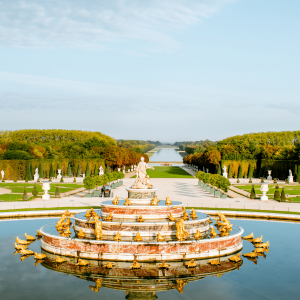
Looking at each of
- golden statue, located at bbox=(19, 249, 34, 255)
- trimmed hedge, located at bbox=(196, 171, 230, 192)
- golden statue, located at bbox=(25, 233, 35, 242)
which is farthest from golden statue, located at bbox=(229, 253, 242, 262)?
trimmed hedge, located at bbox=(196, 171, 230, 192)

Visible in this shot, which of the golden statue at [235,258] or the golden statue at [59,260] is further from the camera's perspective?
the golden statue at [235,258]

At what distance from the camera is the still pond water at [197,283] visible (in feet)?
41.4

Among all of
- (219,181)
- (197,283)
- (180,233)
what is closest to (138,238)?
(180,233)

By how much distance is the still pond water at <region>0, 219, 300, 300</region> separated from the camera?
1262 cm

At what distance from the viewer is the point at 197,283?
1384cm

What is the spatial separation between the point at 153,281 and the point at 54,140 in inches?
5155

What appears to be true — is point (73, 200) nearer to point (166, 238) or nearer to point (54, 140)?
point (166, 238)

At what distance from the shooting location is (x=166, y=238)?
59.9 ft

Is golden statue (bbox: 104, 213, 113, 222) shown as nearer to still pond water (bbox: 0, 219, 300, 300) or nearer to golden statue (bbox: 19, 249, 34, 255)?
still pond water (bbox: 0, 219, 300, 300)

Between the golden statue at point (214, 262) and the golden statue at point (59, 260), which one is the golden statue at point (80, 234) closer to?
the golden statue at point (59, 260)

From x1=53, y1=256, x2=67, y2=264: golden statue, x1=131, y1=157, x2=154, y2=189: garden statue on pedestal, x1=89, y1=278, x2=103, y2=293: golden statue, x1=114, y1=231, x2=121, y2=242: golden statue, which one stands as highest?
x1=131, y1=157, x2=154, y2=189: garden statue on pedestal

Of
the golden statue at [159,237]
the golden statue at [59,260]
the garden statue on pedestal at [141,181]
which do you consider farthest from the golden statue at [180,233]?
the garden statue on pedestal at [141,181]

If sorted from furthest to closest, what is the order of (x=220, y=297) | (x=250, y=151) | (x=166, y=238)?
A: (x=250, y=151)
(x=166, y=238)
(x=220, y=297)

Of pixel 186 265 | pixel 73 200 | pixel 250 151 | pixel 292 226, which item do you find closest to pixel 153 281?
pixel 186 265
